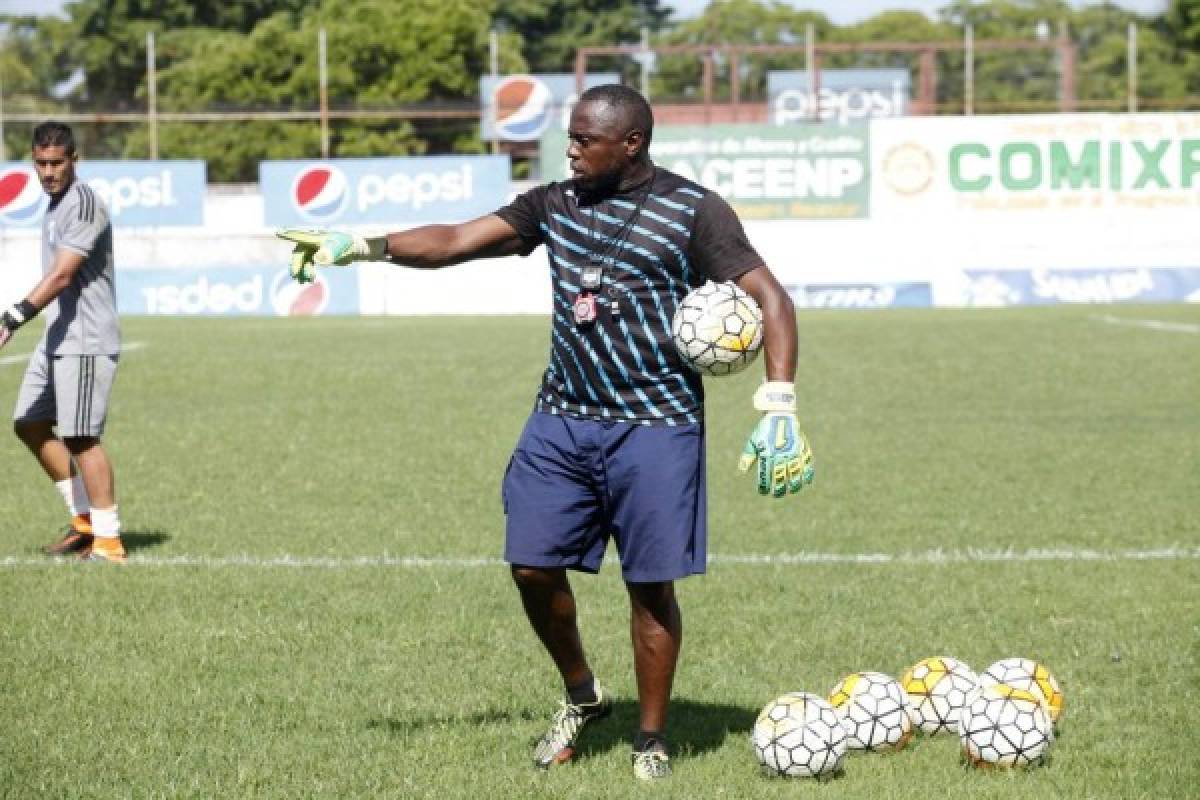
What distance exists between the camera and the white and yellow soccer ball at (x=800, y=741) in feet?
18.7

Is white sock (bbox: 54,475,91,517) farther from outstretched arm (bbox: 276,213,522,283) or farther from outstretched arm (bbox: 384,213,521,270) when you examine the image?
outstretched arm (bbox: 384,213,521,270)

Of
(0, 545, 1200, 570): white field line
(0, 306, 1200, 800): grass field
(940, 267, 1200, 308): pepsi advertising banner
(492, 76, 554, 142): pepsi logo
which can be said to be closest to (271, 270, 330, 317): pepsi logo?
(940, 267, 1200, 308): pepsi advertising banner

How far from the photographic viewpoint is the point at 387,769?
5.81 metres

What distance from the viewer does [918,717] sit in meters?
6.23

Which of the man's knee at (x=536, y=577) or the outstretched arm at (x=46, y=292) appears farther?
the outstretched arm at (x=46, y=292)

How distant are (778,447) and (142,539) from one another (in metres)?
5.90

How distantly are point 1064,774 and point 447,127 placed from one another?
1984 inches

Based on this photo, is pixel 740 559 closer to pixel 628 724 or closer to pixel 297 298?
pixel 628 724

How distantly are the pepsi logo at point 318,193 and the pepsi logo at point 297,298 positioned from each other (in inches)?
72.4

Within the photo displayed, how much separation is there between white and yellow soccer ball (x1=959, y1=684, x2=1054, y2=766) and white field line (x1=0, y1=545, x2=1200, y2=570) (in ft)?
12.5

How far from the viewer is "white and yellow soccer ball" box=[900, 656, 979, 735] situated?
245 inches

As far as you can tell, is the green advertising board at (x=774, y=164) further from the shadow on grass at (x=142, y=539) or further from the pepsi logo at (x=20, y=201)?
the shadow on grass at (x=142, y=539)

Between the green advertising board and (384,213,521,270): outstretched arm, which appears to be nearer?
(384,213,521,270): outstretched arm

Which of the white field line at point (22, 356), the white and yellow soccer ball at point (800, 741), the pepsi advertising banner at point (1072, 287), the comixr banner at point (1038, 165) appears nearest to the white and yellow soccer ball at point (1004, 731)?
the white and yellow soccer ball at point (800, 741)
